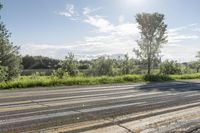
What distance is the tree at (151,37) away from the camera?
4362 centimetres

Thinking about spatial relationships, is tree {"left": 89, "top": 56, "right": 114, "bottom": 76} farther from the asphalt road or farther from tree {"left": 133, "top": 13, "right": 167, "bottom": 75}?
the asphalt road

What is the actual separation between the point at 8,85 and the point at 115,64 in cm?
5558

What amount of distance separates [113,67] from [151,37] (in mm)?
28856

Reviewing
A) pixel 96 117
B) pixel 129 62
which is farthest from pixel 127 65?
pixel 96 117

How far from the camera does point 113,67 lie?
72.2m

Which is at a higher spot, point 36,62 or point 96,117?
point 36,62

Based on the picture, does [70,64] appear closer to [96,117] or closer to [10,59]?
[10,59]

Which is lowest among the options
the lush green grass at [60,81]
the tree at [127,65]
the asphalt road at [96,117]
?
the asphalt road at [96,117]

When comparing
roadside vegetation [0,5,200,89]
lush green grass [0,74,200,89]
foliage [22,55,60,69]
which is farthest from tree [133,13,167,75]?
foliage [22,55,60,69]

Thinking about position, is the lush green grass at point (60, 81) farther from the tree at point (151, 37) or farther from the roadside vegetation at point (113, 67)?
the tree at point (151, 37)

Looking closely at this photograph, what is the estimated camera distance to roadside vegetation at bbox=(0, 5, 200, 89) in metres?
23.3

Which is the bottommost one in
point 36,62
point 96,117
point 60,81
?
point 96,117

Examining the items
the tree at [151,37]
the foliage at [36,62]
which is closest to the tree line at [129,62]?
the tree at [151,37]

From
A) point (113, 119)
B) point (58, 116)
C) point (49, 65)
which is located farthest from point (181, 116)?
point (49, 65)
